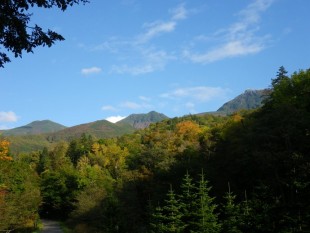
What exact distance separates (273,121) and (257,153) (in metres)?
3.95

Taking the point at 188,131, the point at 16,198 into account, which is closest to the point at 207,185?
the point at 16,198

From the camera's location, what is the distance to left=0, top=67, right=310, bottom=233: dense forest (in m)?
32.3

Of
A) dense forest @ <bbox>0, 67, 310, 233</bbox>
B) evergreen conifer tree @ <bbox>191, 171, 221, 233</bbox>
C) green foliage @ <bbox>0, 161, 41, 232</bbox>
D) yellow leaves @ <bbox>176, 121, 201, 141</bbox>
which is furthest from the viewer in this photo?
yellow leaves @ <bbox>176, 121, 201, 141</bbox>

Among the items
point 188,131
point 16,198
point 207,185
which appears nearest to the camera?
point 207,185

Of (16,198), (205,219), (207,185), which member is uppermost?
(207,185)

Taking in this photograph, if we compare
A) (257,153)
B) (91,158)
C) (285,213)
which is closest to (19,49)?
(285,213)

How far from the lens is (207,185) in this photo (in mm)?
47719

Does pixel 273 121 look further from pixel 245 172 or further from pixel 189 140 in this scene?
pixel 189 140

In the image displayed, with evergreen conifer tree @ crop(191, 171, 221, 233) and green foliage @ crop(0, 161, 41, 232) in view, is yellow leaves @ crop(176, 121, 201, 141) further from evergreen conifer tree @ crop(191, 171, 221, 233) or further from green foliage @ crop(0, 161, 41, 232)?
evergreen conifer tree @ crop(191, 171, 221, 233)

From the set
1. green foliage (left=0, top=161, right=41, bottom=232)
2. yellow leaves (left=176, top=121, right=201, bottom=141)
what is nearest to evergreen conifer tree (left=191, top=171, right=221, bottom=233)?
green foliage (left=0, top=161, right=41, bottom=232)

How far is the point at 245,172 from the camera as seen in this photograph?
46.3 metres

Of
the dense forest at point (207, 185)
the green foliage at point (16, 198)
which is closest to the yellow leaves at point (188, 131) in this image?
the dense forest at point (207, 185)

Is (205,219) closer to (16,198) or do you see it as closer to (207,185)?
(207,185)

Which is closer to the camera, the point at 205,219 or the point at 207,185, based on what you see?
the point at 205,219
